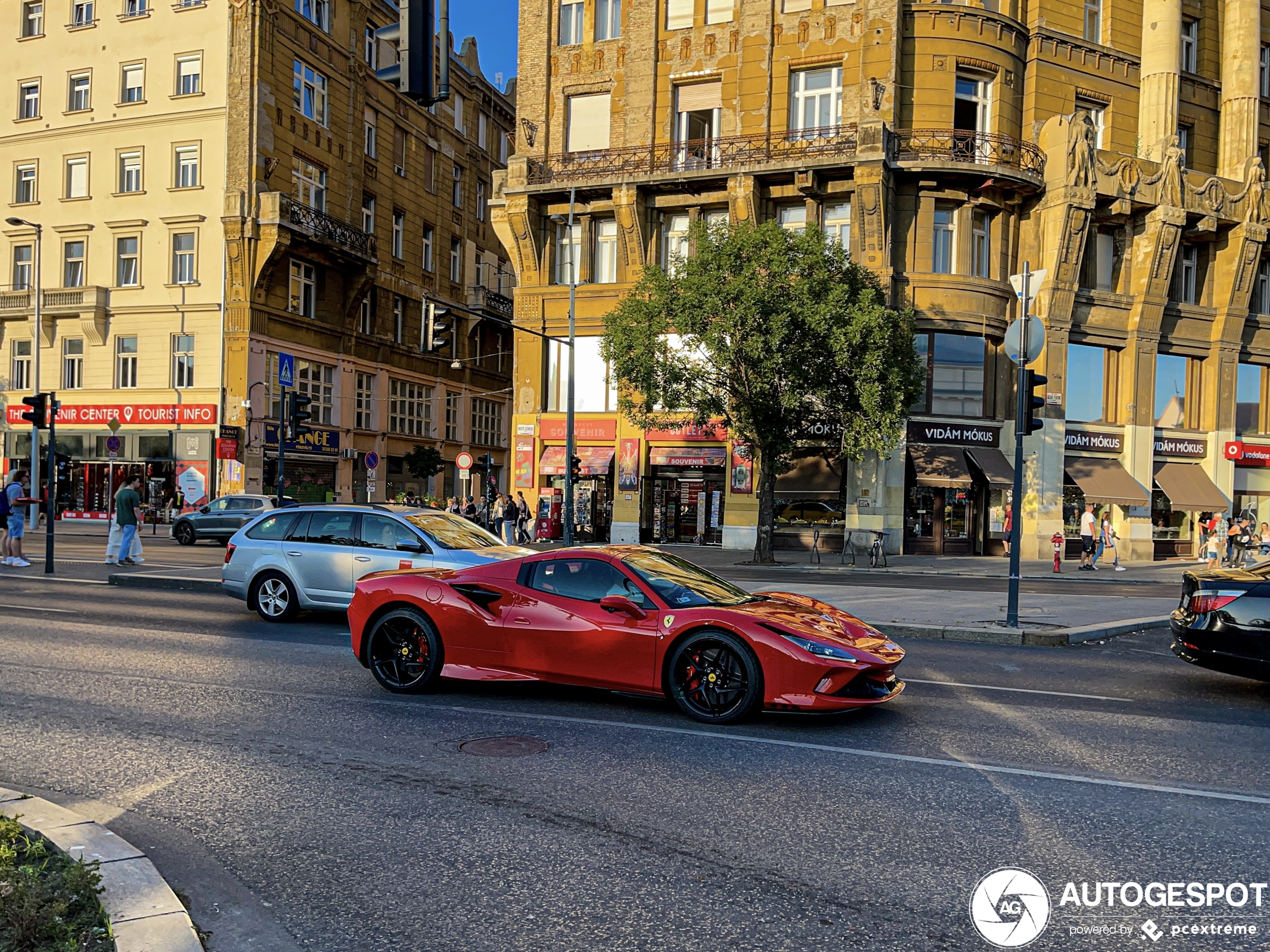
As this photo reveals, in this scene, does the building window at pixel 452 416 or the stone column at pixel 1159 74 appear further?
the building window at pixel 452 416

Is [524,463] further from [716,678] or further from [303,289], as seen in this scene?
[716,678]

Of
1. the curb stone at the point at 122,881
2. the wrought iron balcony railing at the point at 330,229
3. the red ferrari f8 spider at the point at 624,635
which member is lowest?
the curb stone at the point at 122,881

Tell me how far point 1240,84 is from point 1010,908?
42618mm

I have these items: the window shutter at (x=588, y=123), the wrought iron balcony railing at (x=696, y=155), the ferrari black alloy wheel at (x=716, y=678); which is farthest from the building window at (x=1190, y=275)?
the ferrari black alloy wheel at (x=716, y=678)

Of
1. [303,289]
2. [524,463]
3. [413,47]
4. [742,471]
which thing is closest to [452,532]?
[413,47]

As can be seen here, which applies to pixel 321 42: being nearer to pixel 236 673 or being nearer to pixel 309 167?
pixel 309 167

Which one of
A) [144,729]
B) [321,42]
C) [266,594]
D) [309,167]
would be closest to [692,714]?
[144,729]

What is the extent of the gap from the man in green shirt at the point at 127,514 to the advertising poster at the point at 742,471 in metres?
18.3

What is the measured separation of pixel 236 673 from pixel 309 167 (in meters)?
38.2

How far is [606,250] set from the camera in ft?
116

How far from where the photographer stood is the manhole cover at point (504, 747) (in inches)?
252

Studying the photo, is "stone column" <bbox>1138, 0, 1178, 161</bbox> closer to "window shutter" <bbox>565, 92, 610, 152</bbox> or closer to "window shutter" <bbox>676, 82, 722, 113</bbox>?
"window shutter" <bbox>676, 82, 722, 113</bbox>

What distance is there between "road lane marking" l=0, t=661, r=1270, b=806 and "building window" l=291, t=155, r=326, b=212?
3630 centimetres

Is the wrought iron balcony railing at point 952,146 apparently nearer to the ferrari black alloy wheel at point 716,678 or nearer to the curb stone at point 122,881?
the ferrari black alloy wheel at point 716,678
